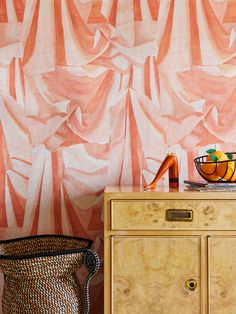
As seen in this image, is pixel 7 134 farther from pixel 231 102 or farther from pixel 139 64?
pixel 231 102

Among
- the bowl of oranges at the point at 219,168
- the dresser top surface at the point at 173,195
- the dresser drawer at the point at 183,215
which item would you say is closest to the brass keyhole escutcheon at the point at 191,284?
the dresser drawer at the point at 183,215

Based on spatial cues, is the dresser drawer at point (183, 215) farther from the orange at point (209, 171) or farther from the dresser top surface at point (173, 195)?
the orange at point (209, 171)

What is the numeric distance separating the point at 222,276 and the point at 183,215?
1.02 ft

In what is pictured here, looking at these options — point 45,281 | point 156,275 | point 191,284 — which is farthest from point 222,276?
point 45,281

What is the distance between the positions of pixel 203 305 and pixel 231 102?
112cm

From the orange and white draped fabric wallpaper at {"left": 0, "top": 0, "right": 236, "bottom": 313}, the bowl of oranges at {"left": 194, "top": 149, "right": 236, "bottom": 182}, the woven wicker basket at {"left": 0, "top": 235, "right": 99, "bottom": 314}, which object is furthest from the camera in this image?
the orange and white draped fabric wallpaper at {"left": 0, "top": 0, "right": 236, "bottom": 313}

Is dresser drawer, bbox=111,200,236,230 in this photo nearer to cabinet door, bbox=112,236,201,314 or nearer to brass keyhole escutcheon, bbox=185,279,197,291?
cabinet door, bbox=112,236,201,314

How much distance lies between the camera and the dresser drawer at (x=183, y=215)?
1969 millimetres

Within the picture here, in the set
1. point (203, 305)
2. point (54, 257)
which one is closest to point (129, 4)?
point (54, 257)

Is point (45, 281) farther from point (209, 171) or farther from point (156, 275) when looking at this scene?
point (209, 171)

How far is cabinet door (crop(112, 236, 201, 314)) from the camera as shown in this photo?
1974 mm

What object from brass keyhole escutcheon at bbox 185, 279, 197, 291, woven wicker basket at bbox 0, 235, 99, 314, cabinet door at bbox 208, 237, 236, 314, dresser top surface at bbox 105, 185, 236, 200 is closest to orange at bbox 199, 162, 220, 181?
Result: dresser top surface at bbox 105, 185, 236, 200

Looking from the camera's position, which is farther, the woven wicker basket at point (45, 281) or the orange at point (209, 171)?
the orange at point (209, 171)

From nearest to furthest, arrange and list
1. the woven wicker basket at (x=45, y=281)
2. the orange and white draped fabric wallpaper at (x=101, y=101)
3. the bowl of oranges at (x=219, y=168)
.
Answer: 1. the woven wicker basket at (x=45, y=281)
2. the bowl of oranges at (x=219, y=168)
3. the orange and white draped fabric wallpaper at (x=101, y=101)
